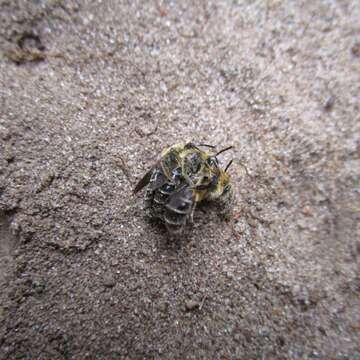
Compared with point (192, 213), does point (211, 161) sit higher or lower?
higher

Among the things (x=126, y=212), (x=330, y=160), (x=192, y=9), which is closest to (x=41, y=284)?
→ (x=126, y=212)

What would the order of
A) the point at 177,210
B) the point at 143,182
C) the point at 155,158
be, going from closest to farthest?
the point at 177,210 < the point at 143,182 < the point at 155,158

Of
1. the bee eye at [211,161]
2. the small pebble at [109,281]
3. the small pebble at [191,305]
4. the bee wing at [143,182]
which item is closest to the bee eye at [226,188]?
the bee eye at [211,161]

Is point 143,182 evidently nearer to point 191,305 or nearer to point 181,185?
point 181,185

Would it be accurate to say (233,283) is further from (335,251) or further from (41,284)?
(41,284)

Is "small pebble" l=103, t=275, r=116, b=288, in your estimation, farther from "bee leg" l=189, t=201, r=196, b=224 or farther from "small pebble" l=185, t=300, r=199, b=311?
"bee leg" l=189, t=201, r=196, b=224

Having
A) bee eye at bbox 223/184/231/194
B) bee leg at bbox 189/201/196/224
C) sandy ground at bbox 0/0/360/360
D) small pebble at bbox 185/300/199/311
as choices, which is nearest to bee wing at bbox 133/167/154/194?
sandy ground at bbox 0/0/360/360

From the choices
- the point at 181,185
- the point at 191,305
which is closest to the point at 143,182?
the point at 181,185
